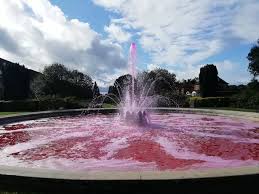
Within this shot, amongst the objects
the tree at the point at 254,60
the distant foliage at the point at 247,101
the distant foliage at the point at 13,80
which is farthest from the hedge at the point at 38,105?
the tree at the point at 254,60

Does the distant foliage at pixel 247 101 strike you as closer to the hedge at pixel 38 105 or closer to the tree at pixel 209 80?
the tree at pixel 209 80

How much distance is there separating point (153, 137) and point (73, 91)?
31.3 m

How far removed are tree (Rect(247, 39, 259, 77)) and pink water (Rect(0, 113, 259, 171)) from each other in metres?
41.6

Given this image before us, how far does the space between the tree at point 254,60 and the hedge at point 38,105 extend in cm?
3348


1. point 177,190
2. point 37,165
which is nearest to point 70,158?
point 37,165

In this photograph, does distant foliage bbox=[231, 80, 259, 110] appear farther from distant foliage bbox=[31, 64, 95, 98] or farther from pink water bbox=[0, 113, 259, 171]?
distant foliage bbox=[31, 64, 95, 98]

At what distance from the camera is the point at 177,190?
4723 millimetres

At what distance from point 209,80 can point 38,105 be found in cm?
1530

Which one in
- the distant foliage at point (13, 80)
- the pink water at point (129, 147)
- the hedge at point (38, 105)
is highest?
the distant foliage at point (13, 80)

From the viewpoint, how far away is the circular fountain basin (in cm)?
505

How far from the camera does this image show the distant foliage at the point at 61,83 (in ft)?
127

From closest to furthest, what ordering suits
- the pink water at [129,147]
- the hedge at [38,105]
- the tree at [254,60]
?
the pink water at [129,147] → the hedge at [38,105] → the tree at [254,60]

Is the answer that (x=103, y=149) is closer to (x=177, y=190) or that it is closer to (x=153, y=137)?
(x=153, y=137)

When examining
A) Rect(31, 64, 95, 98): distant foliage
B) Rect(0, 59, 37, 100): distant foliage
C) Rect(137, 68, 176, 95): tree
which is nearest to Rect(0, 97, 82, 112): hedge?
Rect(0, 59, 37, 100): distant foliage
